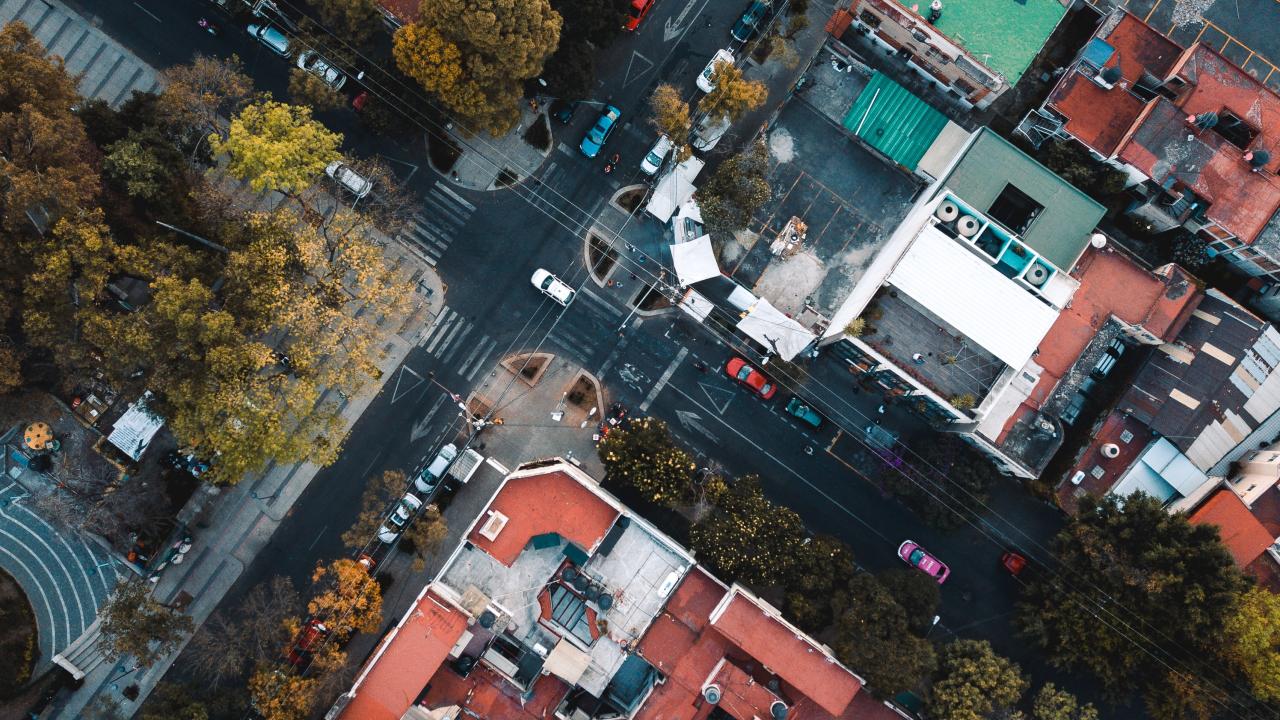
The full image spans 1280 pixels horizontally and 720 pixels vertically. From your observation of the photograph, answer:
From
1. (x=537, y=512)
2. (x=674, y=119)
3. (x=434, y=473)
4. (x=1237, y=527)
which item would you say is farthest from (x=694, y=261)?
(x=1237, y=527)

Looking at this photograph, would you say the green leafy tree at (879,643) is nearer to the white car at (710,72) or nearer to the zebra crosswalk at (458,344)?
the zebra crosswalk at (458,344)

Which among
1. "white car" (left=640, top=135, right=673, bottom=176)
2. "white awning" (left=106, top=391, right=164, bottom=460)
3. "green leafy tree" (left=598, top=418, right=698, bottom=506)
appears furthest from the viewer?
"white car" (left=640, top=135, right=673, bottom=176)

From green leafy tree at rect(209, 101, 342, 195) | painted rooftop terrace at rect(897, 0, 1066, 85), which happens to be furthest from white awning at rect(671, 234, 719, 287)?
green leafy tree at rect(209, 101, 342, 195)

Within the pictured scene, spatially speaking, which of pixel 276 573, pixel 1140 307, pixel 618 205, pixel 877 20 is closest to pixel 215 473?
pixel 276 573

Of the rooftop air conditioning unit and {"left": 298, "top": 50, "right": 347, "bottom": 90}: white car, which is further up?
the rooftop air conditioning unit

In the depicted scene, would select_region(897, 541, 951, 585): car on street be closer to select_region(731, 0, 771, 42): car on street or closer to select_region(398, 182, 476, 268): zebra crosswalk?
select_region(731, 0, 771, 42): car on street

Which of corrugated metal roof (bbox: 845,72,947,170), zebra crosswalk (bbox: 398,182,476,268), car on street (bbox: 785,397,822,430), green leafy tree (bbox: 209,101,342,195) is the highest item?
corrugated metal roof (bbox: 845,72,947,170)

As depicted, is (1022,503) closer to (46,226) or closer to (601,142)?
(601,142)
